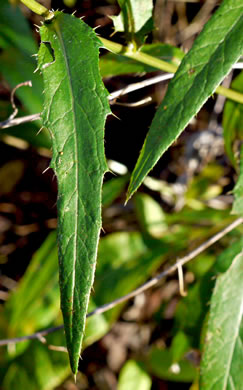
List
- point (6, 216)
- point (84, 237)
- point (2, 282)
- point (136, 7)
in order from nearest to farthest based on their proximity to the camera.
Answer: point (84, 237) → point (136, 7) → point (2, 282) → point (6, 216)

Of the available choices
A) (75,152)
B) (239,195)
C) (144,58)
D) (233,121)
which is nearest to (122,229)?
(233,121)

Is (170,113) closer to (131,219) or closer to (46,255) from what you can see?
(46,255)

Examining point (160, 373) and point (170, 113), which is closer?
point (170, 113)

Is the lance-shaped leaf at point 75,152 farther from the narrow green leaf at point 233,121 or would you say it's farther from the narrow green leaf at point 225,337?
the narrow green leaf at point 233,121

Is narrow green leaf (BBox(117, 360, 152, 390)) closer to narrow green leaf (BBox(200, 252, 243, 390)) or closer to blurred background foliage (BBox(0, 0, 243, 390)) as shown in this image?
blurred background foliage (BBox(0, 0, 243, 390))

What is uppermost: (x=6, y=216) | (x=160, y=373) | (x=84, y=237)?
(x=84, y=237)

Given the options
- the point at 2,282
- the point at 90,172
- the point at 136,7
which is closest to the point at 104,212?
the point at 2,282

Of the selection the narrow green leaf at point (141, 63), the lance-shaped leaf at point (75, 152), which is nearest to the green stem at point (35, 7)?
the lance-shaped leaf at point (75, 152)

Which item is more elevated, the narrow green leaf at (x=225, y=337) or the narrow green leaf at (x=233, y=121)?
the narrow green leaf at (x=233, y=121)
